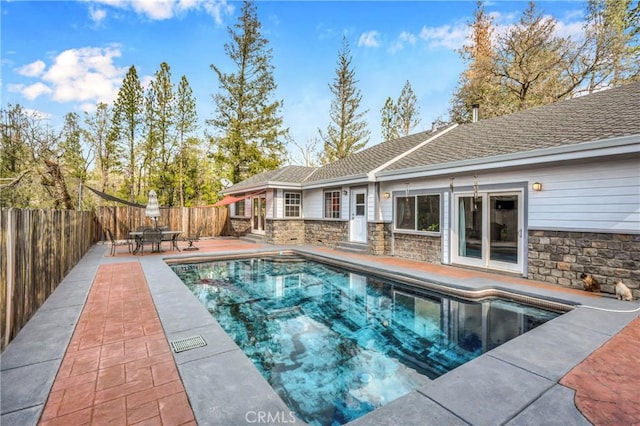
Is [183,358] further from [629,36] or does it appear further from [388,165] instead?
[629,36]

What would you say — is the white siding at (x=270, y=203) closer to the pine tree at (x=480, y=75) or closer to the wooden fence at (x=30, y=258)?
the wooden fence at (x=30, y=258)

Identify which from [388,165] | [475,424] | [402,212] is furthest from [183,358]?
[388,165]

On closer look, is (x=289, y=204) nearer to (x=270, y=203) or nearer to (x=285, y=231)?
(x=270, y=203)

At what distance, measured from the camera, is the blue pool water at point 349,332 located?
3.23 metres

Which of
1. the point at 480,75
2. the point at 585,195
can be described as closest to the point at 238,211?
Answer: the point at 585,195

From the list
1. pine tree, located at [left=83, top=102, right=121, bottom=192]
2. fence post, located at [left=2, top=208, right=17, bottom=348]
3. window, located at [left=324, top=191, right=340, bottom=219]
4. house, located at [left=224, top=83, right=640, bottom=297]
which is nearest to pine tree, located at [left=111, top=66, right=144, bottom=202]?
pine tree, located at [left=83, top=102, right=121, bottom=192]

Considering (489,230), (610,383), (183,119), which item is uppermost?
(183,119)

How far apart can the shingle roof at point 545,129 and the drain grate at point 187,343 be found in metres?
7.27

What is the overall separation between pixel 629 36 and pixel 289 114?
65.1 ft

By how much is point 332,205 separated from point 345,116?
14.8 m

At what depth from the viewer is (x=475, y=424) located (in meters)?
2.22

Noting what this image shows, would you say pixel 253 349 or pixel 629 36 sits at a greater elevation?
pixel 629 36

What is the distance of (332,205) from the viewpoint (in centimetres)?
1282

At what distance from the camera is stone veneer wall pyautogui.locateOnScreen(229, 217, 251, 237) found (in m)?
16.6
